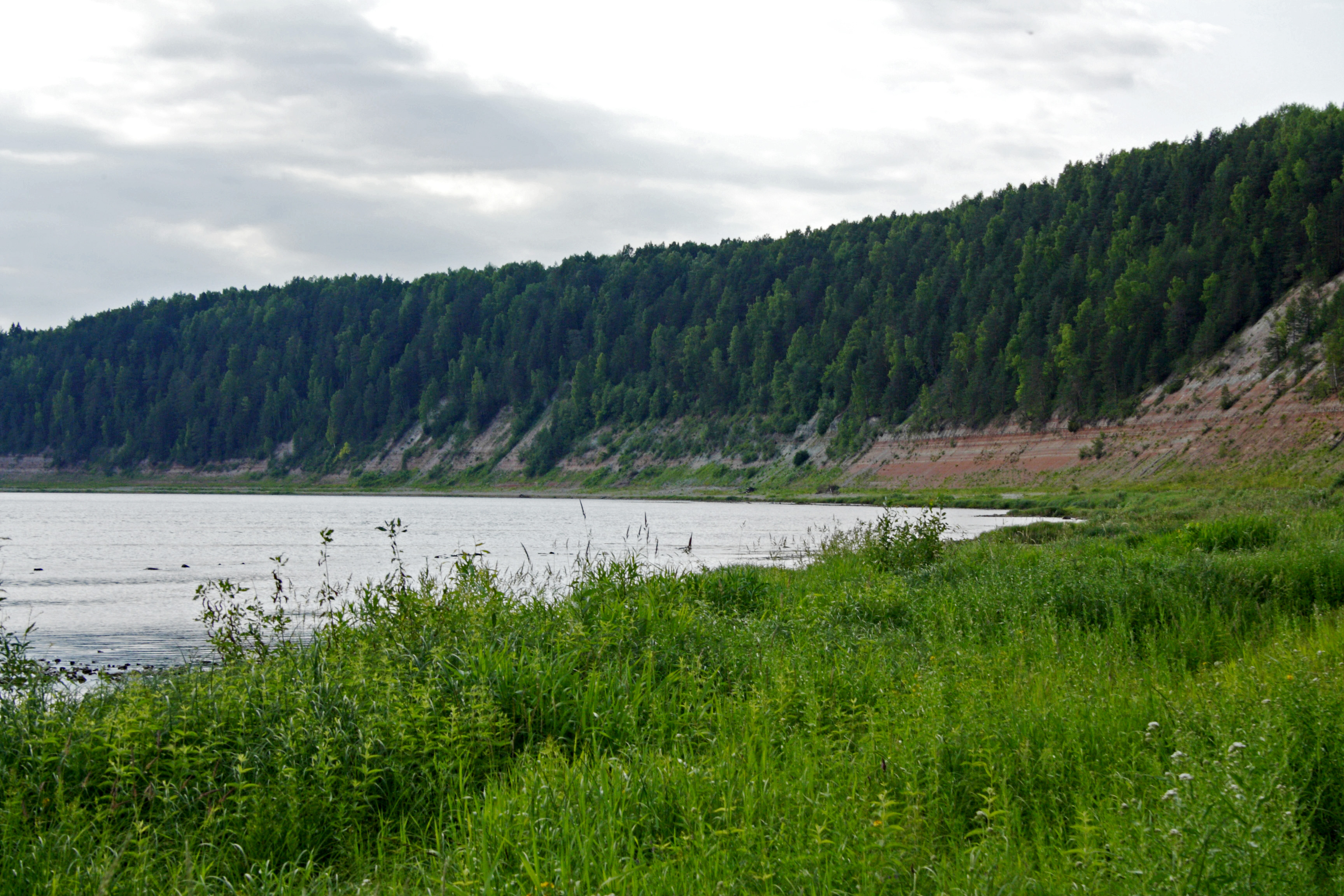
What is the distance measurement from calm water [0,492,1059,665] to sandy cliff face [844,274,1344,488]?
14.5m

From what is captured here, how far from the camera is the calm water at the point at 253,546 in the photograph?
21703mm

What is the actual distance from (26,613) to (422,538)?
2386cm

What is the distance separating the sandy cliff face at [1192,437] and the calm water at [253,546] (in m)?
14.5

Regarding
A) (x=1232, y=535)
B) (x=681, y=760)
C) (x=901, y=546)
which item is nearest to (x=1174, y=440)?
(x=1232, y=535)

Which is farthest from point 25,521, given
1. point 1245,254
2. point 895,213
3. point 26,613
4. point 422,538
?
point 895,213

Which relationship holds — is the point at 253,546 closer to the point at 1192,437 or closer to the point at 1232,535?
the point at 1232,535

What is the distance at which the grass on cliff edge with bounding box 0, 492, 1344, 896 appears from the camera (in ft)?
18.3

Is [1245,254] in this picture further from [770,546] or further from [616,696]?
[616,696]

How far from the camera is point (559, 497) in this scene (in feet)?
416

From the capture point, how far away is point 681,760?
7.14 meters

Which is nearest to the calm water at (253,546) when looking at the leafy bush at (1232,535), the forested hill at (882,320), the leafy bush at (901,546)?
the leafy bush at (901,546)

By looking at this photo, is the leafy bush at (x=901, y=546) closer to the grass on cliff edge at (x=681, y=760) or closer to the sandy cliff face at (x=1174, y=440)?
the grass on cliff edge at (x=681, y=760)

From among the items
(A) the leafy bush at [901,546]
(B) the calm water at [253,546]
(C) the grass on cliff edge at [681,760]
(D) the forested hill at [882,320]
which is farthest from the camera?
(D) the forested hill at [882,320]

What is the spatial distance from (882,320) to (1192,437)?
62.1m
